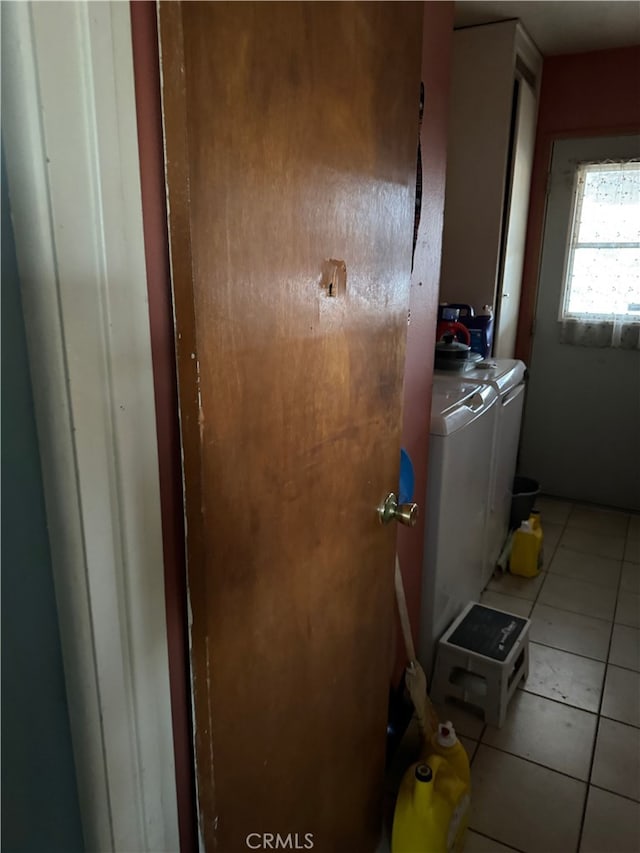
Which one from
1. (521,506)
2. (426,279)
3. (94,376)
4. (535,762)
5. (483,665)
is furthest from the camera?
(521,506)

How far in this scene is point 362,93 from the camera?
2.67 feet

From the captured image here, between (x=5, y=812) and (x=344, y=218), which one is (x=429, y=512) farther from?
(x=5, y=812)

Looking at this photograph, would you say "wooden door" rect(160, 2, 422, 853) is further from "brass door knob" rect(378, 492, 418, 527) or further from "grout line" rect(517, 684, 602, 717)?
"grout line" rect(517, 684, 602, 717)

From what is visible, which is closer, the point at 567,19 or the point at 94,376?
the point at 94,376

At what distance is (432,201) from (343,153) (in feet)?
2.49

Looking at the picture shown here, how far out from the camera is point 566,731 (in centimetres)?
176

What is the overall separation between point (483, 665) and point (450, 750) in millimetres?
430

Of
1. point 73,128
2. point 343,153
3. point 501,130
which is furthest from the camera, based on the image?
point 501,130

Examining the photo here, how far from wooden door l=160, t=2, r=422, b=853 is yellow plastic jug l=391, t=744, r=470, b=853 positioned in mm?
210

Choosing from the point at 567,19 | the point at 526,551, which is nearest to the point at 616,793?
the point at 526,551

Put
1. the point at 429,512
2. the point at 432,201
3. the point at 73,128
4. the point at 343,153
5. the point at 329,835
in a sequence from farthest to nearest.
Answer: the point at 429,512
the point at 432,201
the point at 329,835
the point at 343,153
the point at 73,128

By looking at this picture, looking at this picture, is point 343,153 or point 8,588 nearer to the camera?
point 8,588

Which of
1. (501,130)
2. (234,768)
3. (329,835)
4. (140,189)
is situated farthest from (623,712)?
(501,130)

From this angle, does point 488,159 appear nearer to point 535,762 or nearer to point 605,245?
point 605,245
